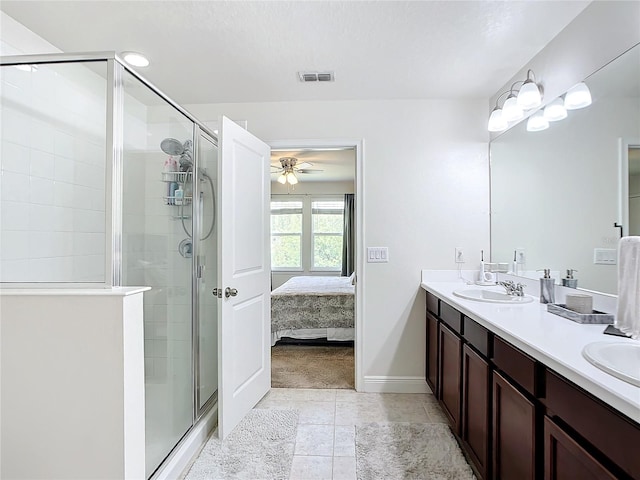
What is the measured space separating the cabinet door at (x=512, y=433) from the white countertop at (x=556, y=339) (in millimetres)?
202

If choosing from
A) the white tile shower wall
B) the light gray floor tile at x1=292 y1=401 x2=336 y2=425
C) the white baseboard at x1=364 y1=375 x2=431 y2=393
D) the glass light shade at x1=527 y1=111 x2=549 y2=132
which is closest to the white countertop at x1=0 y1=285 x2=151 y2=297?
the white tile shower wall

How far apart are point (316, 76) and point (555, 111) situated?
4.80 ft

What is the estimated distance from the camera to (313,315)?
3.94 metres

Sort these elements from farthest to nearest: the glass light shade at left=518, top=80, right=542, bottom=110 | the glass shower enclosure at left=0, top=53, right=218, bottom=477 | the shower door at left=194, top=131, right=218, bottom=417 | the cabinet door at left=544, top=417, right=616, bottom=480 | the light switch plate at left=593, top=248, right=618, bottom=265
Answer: the shower door at left=194, top=131, right=218, bottom=417, the glass light shade at left=518, top=80, right=542, bottom=110, the light switch plate at left=593, top=248, right=618, bottom=265, the glass shower enclosure at left=0, top=53, right=218, bottom=477, the cabinet door at left=544, top=417, right=616, bottom=480

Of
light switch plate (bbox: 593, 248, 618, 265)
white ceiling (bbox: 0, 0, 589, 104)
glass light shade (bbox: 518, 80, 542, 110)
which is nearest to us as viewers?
light switch plate (bbox: 593, 248, 618, 265)

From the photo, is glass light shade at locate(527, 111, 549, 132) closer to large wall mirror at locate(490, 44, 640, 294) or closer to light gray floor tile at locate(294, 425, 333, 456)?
large wall mirror at locate(490, 44, 640, 294)

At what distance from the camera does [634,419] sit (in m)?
0.78

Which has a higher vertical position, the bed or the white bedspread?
the white bedspread

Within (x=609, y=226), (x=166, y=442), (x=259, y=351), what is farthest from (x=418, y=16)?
(x=166, y=442)

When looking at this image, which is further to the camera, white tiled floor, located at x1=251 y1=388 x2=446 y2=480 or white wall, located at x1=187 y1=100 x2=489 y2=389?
white wall, located at x1=187 y1=100 x2=489 y2=389

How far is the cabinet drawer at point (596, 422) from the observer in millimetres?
798

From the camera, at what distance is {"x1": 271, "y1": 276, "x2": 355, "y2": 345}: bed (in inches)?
154

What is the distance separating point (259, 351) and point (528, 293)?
1.89 metres

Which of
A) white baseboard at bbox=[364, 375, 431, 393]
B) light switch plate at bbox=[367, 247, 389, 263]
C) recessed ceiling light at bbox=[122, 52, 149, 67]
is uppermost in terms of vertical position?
recessed ceiling light at bbox=[122, 52, 149, 67]
